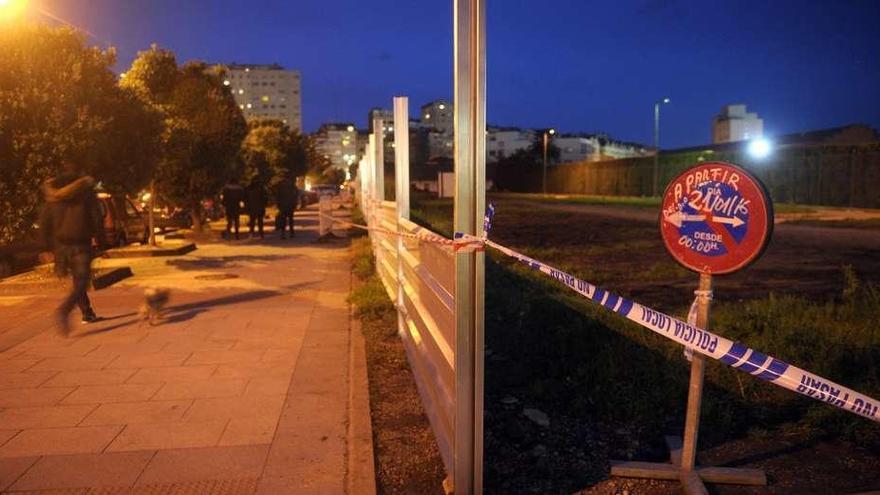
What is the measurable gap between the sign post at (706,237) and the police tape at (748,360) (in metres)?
0.23

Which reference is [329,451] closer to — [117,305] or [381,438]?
[381,438]

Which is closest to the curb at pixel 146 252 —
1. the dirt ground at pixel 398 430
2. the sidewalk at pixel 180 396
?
the sidewalk at pixel 180 396

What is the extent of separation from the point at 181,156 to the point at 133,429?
601 inches

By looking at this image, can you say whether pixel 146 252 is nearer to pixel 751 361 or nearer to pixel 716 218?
pixel 716 218

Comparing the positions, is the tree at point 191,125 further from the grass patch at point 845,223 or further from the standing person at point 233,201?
the grass patch at point 845,223

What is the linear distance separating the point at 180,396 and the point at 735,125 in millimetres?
74242

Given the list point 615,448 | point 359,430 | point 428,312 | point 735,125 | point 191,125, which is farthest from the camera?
point 735,125

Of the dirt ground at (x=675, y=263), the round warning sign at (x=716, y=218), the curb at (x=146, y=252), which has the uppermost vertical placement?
the round warning sign at (x=716, y=218)

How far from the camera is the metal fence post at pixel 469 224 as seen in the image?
3566 mm

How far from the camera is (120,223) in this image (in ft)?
63.1

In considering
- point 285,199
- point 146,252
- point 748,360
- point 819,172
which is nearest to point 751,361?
point 748,360

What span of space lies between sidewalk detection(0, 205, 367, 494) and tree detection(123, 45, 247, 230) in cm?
918

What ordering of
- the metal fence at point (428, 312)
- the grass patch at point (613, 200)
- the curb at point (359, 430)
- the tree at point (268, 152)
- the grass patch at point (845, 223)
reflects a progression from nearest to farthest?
the metal fence at point (428, 312) < the curb at point (359, 430) < the grass patch at point (845, 223) < the tree at point (268, 152) < the grass patch at point (613, 200)

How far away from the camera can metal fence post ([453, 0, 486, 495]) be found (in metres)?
3.57
